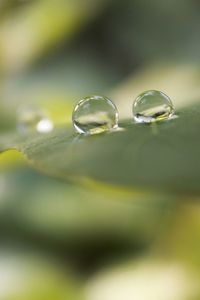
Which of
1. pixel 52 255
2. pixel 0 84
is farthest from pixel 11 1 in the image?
pixel 52 255

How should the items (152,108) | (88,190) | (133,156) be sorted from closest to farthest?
(133,156) < (152,108) < (88,190)

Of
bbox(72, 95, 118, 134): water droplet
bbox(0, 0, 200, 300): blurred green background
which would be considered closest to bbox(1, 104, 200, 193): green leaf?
bbox(72, 95, 118, 134): water droplet

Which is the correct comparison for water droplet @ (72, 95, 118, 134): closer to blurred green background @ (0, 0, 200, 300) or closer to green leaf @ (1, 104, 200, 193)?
green leaf @ (1, 104, 200, 193)

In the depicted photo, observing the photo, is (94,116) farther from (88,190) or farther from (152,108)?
(88,190)

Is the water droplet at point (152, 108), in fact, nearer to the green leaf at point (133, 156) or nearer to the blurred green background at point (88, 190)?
the green leaf at point (133, 156)

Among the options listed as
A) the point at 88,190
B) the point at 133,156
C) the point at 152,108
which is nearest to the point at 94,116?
the point at 152,108

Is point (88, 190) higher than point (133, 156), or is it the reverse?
point (88, 190)
